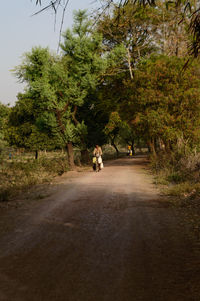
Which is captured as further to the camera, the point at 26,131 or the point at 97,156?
the point at 26,131

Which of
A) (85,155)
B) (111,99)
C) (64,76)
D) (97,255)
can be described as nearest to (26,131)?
(85,155)

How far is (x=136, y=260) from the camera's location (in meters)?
4.42

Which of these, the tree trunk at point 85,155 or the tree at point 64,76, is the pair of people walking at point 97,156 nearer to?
the tree at point 64,76

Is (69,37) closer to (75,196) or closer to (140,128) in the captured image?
(140,128)

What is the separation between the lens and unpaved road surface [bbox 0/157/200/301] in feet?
11.4

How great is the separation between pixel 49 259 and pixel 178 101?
58.3 ft

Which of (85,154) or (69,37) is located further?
(85,154)

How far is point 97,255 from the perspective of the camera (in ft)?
15.2

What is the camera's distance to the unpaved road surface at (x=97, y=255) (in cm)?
348

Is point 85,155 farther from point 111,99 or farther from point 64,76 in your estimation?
point 64,76

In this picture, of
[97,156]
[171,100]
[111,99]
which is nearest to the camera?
[171,100]

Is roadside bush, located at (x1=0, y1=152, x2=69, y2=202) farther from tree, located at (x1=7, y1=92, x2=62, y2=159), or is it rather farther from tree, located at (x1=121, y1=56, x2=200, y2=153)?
tree, located at (x1=7, y1=92, x2=62, y2=159)

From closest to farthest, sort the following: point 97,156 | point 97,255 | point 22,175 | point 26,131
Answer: point 97,255 < point 22,175 < point 97,156 < point 26,131

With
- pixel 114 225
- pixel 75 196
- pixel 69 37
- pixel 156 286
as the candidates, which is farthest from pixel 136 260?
pixel 69 37
